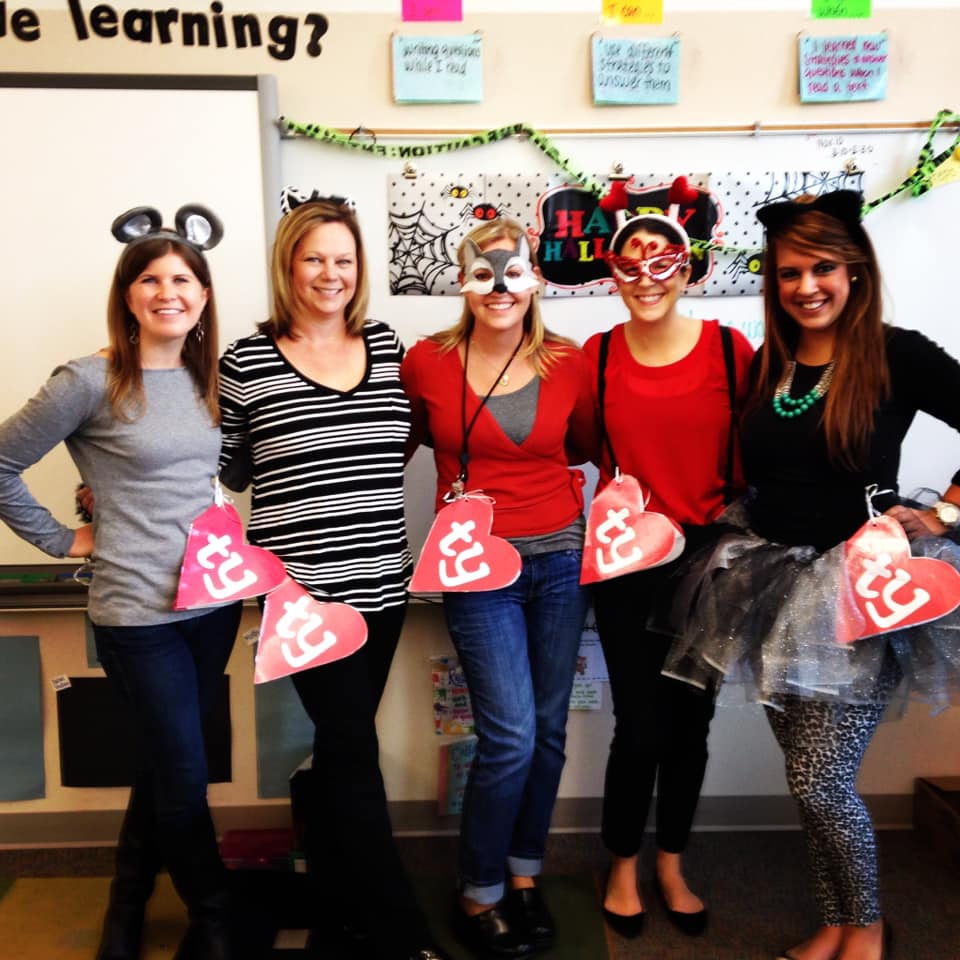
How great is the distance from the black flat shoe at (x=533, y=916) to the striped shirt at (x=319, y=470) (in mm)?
775

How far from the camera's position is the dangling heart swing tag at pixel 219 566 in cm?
146

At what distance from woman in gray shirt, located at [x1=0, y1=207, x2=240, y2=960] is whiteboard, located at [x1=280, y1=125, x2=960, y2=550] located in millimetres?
537

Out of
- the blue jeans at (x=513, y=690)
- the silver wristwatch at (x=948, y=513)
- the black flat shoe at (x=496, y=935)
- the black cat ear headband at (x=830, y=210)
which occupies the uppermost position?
the black cat ear headband at (x=830, y=210)

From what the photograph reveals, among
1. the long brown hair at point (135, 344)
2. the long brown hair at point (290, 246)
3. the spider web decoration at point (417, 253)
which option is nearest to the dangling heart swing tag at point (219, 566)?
the long brown hair at point (135, 344)

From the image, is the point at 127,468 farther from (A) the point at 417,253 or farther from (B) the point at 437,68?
(B) the point at 437,68

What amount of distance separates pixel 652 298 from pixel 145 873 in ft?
5.28

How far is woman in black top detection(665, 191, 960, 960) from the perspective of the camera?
1485 millimetres

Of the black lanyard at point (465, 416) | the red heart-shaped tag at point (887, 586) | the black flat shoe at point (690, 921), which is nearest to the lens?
the red heart-shaped tag at point (887, 586)

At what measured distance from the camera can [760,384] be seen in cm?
161

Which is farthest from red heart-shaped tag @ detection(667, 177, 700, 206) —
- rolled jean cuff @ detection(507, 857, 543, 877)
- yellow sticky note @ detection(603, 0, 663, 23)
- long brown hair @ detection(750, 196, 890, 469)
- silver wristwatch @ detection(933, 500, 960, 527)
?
rolled jean cuff @ detection(507, 857, 543, 877)

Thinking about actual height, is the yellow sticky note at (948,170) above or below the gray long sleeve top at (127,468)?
above

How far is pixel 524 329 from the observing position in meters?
1.73

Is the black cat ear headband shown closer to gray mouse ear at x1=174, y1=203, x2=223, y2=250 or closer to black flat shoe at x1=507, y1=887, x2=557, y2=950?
gray mouse ear at x1=174, y1=203, x2=223, y2=250

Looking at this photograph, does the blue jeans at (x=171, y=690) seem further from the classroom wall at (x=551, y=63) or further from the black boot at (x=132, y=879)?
the classroom wall at (x=551, y=63)
